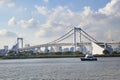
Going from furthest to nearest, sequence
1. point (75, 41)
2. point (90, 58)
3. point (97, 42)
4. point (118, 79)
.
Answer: point (97, 42) < point (75, 41) < point (90, 58) < point (118, 79)

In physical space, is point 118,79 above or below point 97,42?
below

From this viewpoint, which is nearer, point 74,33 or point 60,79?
→ point 60,79

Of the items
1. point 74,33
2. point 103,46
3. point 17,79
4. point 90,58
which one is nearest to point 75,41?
point 74,33

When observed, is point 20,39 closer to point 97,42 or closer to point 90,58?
point 97,42

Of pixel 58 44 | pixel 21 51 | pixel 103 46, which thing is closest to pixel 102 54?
pixel 103 46

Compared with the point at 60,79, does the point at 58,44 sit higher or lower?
higher

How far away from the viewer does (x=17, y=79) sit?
34750 mm

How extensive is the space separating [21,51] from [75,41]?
41888 millimetres

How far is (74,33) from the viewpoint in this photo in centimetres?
13525

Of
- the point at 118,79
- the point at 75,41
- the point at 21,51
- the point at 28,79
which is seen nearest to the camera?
the point at 118,79

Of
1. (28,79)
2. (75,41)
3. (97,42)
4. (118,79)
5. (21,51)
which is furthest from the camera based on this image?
(21,51)

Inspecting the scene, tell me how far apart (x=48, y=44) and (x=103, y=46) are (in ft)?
70.0

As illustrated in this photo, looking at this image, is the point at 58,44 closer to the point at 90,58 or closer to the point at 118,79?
the point at 90,58

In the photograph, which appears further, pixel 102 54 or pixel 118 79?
pixel 102 54
